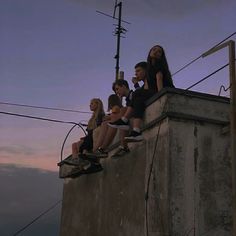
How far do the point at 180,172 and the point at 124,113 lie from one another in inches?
72.2

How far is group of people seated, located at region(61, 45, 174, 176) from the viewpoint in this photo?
7855 mm

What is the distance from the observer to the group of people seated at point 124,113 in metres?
7.86

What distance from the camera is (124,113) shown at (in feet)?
27.3

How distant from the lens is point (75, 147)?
1017 cm

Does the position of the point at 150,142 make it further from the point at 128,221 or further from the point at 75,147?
the point at 75,147

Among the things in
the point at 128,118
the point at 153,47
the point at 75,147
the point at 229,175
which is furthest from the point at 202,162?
the point at 75,147

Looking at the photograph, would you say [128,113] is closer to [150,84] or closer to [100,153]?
[150,84]

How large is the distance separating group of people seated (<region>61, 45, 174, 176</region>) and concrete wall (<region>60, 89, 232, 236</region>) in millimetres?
232

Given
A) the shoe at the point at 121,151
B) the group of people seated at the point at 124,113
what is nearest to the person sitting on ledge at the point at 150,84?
the group of people seated at the point at 124,113

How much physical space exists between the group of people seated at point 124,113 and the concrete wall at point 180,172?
23cm

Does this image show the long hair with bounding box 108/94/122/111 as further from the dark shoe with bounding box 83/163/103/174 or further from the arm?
the dark shoe with bounding box 83/163/103/174

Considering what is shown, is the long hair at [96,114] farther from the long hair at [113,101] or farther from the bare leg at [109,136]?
the long hair at [113,101]

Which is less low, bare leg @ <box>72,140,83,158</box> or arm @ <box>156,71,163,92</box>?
arm @ <box>156,71,163,92</box>

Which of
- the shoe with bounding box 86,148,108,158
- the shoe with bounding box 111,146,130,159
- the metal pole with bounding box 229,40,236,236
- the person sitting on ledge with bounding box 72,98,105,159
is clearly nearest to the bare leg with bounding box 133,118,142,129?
the shoe with bounding box 111,146,130,159
